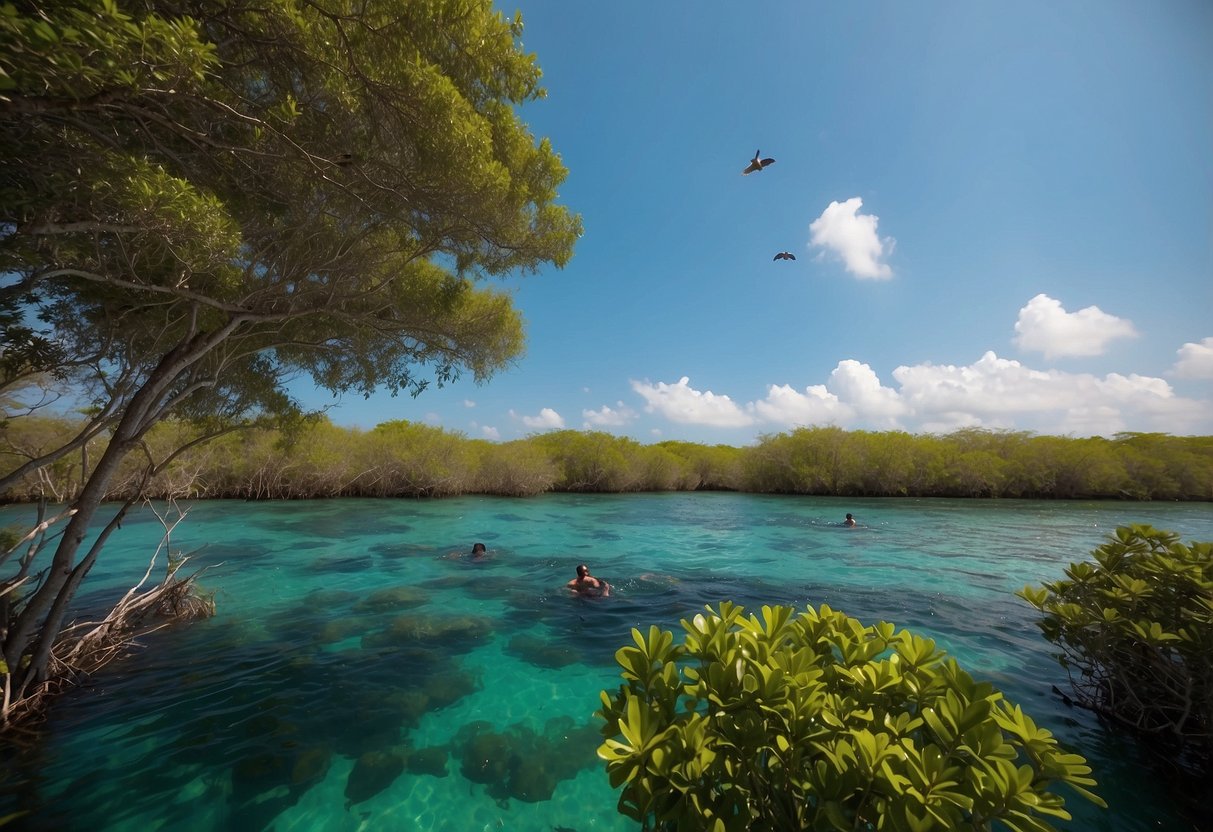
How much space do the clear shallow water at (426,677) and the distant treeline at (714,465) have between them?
1138 cm

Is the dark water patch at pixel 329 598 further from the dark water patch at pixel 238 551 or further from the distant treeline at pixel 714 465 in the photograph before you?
the distant treeline at pixel 714 465

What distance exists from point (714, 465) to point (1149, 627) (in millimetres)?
41896

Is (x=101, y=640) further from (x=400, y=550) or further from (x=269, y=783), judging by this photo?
(x=400, y=550)

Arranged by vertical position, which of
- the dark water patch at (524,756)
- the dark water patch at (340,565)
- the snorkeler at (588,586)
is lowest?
the dark water patch at (340,565)

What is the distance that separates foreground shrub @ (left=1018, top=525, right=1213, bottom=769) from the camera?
3580 millimetres

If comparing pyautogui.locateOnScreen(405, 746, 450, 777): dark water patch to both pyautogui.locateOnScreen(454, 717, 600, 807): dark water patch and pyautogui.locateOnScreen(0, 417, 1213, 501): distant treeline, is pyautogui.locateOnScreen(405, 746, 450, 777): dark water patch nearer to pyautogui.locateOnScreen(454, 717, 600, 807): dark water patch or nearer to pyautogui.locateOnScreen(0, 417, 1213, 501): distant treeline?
pyautogui.locateOnScreen(454, 717, 600, 807): dark water patch

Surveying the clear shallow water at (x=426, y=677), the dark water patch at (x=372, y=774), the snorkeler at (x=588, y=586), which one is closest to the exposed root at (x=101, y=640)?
the clear shallow water at (x=426, y=677)

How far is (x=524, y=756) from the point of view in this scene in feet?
14.5

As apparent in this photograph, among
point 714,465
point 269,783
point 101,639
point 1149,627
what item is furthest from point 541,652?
point 714,465

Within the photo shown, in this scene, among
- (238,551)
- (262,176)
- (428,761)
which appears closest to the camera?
(428,761)

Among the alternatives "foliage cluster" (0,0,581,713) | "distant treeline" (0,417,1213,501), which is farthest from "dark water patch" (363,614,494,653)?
"distant treeline" (0,417,1213,501)

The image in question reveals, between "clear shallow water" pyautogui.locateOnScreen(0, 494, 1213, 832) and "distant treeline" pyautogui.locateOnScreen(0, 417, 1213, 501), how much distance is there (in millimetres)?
11380

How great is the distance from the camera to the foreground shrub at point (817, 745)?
60.7 inches

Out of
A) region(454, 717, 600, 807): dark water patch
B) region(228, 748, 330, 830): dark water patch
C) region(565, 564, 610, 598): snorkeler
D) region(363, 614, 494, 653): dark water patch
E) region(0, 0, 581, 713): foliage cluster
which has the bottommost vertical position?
region(454, 717, 600, 807): dark water patch
